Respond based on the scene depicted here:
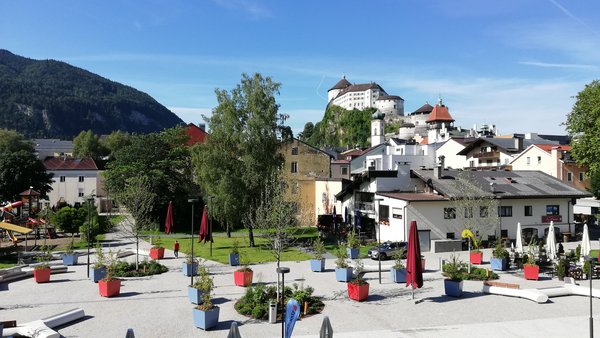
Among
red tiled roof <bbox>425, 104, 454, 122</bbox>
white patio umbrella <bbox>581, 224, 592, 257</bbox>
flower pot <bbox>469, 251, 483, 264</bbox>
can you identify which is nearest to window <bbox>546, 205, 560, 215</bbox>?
white patio umbrella <bbox>581, 224, 592, 257</bbox>

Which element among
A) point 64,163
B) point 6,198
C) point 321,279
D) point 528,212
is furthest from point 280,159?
point 64,163

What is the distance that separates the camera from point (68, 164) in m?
81.2

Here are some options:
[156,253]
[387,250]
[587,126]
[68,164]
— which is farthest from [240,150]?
[68,164]

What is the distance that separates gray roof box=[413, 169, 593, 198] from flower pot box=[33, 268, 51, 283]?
2722 cm

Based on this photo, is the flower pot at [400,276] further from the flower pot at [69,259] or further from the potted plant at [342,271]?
the flower pot at [69,259]

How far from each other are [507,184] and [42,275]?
35736 millimetres

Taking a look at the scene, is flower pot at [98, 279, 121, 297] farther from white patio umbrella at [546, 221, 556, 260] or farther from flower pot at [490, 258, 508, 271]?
white patio umbrella at [546, 221, 556, 260]

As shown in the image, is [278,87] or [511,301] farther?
[278,87]

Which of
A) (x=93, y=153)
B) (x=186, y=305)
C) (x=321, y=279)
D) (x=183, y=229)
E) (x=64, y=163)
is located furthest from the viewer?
(x=93, y=153)

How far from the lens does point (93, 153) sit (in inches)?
4606

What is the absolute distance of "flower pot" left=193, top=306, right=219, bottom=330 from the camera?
1557 cm

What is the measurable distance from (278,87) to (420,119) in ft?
450

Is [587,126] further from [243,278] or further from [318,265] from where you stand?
[243,278]

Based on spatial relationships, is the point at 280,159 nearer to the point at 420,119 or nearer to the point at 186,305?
the point at 186,305
